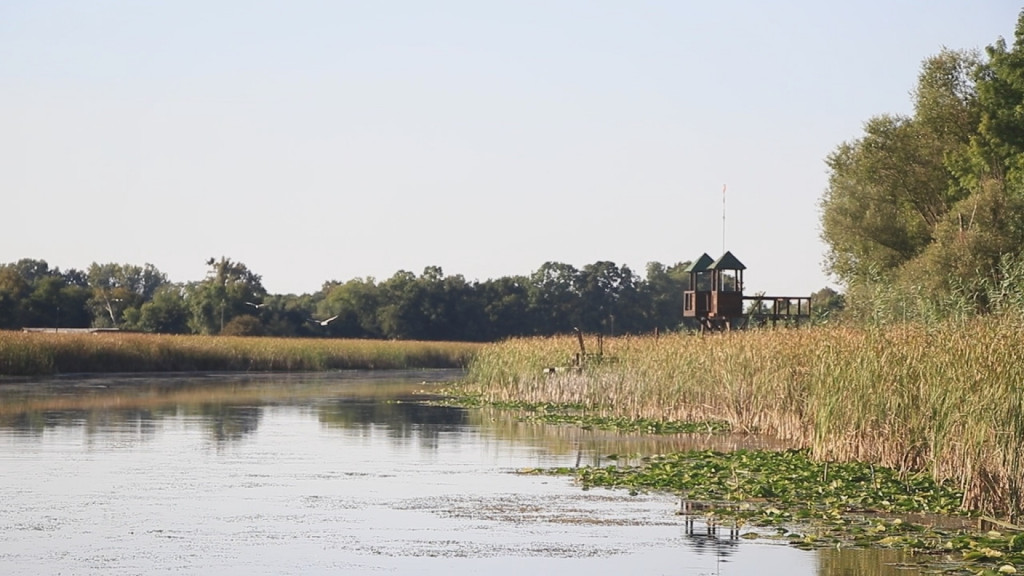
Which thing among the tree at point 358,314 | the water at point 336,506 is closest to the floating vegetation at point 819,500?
the water at point 336,506

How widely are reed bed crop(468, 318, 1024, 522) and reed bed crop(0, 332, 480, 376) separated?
106 ft

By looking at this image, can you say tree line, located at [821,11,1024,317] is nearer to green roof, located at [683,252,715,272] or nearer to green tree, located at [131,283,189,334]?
green roof, located at [683,252,715,272]

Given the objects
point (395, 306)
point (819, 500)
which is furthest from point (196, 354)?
point (819, 500)

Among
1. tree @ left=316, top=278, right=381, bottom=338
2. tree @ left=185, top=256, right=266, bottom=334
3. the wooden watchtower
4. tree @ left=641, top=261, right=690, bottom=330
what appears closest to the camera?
the wooden watchtower

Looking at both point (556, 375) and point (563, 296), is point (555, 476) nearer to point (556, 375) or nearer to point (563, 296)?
point (556, 375)

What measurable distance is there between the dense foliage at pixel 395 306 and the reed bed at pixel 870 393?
7198 centimetres

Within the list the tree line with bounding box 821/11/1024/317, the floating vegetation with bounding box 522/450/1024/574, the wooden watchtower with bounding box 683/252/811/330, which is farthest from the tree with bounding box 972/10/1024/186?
the floating vegetation with bounding box 522/450/1024/574

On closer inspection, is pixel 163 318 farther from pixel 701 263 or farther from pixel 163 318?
pixel 701 263

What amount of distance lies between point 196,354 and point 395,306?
52329 millimetres

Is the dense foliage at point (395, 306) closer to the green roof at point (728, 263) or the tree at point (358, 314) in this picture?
the tree at point (358, 314)

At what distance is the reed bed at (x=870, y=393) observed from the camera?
61.7 ft

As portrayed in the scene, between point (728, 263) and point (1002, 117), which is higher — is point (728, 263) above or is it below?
below

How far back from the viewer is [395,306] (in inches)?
5084

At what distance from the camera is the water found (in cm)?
1582
